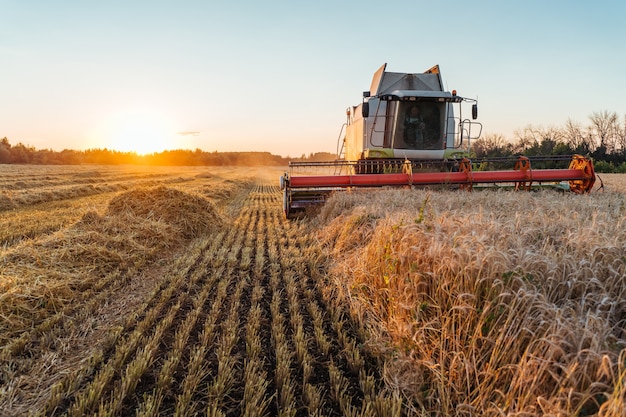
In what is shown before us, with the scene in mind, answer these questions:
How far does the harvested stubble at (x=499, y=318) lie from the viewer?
5.25ft

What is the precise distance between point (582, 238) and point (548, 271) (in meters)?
0.77

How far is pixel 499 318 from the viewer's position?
6.49ft

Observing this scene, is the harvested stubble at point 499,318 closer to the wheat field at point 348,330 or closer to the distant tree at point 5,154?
the wheat field at point 348,330

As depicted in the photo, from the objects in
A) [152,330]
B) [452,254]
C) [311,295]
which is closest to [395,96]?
[311,295]

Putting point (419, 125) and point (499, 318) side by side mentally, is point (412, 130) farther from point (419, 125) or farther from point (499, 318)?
point (499, 318)

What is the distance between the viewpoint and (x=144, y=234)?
5859 mm

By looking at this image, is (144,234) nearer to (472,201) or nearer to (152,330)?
(152,330)

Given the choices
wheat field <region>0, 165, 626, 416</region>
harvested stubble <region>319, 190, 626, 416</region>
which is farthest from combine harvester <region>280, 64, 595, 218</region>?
harvested stubble <region>319, 190, 626, 416</region>

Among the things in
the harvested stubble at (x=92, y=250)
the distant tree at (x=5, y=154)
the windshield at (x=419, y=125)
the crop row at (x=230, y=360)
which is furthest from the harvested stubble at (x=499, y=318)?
the distant tree at (x=5, y=154)

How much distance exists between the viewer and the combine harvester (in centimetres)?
783

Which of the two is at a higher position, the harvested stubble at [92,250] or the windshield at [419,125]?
the windshield at [419,125]

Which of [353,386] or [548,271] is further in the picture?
[353,386]

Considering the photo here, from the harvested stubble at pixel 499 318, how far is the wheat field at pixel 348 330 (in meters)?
0.01

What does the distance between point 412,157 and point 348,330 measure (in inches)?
285
